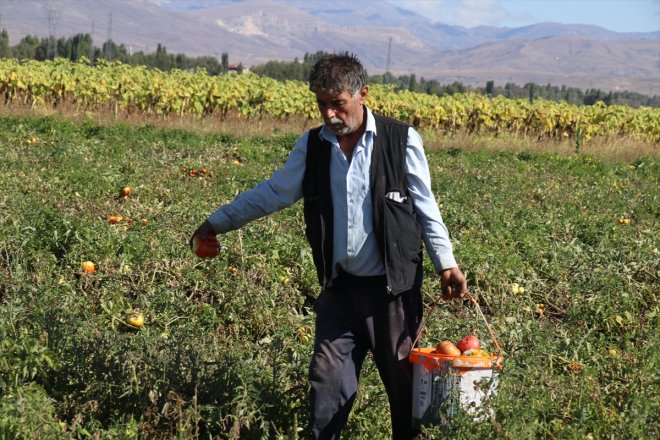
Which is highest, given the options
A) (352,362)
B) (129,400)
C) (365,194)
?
(365,194)

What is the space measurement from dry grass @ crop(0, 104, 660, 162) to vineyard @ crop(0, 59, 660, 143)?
41 centimetres

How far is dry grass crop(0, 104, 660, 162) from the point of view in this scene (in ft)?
65.3

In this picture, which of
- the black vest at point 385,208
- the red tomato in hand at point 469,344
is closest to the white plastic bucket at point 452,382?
the red tomato in hand at point 469,344

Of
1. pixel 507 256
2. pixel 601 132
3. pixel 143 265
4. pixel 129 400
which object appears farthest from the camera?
pixel 601 132

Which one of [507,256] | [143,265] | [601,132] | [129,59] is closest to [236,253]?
[143,265]

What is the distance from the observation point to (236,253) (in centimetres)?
686

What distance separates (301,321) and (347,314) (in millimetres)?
1953

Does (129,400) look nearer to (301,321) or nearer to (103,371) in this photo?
(103,371)

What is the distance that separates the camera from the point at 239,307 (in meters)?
6.01

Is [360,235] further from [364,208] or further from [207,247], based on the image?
[207,247]

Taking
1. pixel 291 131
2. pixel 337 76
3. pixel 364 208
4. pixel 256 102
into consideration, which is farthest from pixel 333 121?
pixel 256 102

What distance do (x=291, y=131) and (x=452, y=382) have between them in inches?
703

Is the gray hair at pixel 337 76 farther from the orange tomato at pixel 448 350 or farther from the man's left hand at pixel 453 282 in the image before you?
the orange tomato at pixel 448 350

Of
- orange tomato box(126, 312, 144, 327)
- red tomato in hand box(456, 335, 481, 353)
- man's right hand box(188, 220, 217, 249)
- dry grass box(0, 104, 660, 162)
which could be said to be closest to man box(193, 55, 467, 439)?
red tomato in hand box(456, 335, 481, 353)
